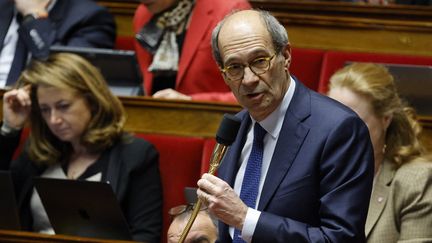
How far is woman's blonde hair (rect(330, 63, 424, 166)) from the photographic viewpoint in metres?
1.11

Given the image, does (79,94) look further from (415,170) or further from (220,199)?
(220,199)

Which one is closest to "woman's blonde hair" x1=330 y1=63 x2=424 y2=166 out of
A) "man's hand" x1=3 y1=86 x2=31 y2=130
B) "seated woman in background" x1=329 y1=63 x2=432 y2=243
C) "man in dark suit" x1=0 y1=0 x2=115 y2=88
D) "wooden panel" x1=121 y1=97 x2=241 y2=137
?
"seated woman in background" x1=329 y1=63 x2=432 y2=243

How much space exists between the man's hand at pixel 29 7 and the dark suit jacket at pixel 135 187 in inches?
13.2

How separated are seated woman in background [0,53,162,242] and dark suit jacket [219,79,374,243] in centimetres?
45

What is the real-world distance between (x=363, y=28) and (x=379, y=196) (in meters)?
0.53

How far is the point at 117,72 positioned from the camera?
141cm

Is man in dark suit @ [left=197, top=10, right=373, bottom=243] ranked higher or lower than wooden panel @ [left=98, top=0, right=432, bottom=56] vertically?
higher

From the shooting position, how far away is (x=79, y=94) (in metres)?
1.28

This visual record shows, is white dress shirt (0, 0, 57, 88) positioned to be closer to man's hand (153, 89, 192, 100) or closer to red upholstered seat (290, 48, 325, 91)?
man's hand (153, 89, 192, 100)

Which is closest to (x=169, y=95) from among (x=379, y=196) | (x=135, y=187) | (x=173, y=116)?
(x=173, y=116)

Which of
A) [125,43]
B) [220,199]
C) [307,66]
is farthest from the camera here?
[125,43]

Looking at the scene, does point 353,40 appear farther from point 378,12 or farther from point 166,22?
point 166,22

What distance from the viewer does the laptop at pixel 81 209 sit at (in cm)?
112

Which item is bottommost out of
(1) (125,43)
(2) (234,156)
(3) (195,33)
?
(1) (125,43)
